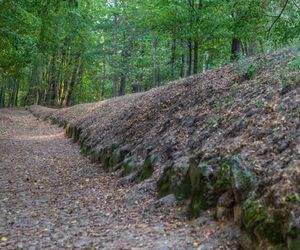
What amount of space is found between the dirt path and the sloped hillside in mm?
401

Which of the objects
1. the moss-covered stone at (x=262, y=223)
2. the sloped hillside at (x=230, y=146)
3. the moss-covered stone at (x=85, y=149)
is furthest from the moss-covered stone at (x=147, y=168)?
the moss-covered stone at (x=85, y=149)

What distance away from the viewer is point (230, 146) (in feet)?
22.9

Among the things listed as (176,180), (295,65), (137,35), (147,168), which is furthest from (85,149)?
(137,35)

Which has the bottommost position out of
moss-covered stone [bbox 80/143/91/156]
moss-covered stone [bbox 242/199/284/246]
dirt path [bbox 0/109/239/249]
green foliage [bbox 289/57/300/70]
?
dirt path [bbox 0/109/239/249]

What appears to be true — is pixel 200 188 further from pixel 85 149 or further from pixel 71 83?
pixel 71 83

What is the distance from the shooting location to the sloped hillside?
512 centimetres

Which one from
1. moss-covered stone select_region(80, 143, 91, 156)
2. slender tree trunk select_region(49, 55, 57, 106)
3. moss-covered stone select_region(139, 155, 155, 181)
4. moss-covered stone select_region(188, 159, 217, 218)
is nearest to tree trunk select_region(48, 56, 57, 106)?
slender tree trunk select_region(49, 55, 57, 106)

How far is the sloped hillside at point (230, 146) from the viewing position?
5121 mm

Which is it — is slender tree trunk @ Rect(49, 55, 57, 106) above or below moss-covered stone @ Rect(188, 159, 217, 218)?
above

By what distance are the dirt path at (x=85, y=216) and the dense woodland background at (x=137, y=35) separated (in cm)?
411

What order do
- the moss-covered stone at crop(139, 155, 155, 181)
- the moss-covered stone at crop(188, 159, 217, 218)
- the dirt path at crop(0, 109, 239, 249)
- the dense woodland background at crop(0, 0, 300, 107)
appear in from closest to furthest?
the dirt path at crop(0, 109, 239, 249) → the moss-covered stone at crop(188, 159, 217, 218) → the moss-covered stone at crop(139, 155, 155, 181) → the dense woodland background at crop(0, 0, 300, 107)

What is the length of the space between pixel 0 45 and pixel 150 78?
16588mm

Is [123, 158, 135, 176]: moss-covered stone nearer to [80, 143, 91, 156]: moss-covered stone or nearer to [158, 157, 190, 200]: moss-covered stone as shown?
[158, 157, 190, 200]: moss-covered stone

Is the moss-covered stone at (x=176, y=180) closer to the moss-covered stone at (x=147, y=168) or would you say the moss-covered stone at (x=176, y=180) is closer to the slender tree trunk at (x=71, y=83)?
the moss-covered stone at (x=147, y=168)
